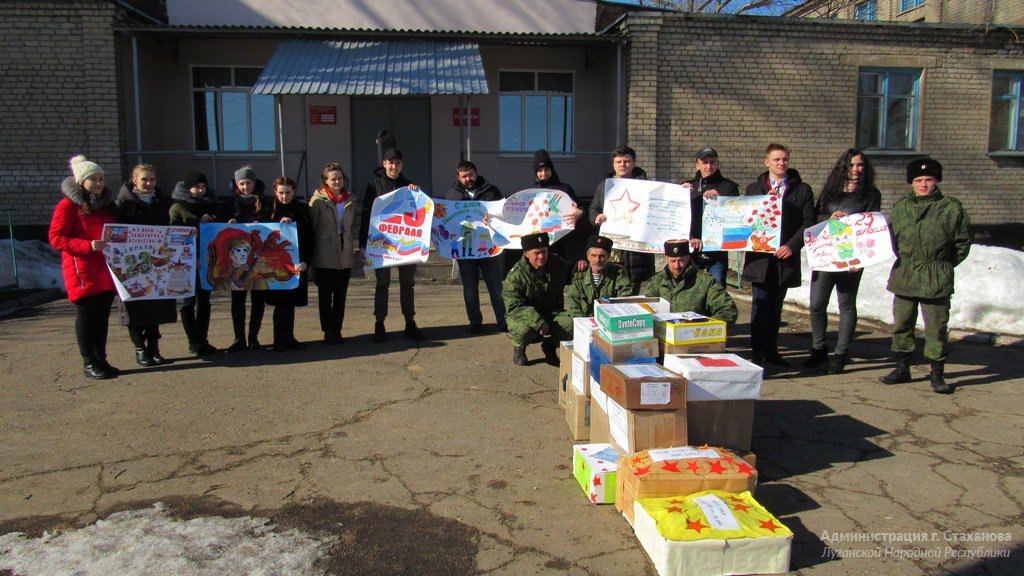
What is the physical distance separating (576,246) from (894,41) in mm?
10267

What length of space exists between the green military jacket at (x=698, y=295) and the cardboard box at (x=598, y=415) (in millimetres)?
1654

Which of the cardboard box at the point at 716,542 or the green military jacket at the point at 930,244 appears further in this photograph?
the green military jacket at the point at 930,244

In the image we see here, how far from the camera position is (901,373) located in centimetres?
593

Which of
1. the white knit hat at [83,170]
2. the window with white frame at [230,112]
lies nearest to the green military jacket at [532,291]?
the white knit hat at [83,170]

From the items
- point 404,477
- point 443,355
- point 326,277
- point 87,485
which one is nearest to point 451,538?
point 404,477

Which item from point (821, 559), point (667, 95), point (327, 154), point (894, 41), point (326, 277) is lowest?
point (821, 559)

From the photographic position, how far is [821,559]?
3.22 meters

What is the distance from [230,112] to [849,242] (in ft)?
40.0

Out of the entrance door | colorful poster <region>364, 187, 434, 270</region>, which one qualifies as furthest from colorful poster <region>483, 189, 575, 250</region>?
the entrance door

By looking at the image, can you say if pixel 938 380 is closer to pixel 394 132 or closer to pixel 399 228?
pixel 399 228

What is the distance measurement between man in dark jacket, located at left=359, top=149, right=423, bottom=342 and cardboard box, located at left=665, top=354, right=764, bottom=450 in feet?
12.8

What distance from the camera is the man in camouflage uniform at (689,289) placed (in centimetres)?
570

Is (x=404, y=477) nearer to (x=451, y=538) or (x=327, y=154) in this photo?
(x=451, y=538)

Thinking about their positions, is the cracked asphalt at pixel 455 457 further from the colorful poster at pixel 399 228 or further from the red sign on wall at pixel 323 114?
the red sign on wall at pixel 323 114
